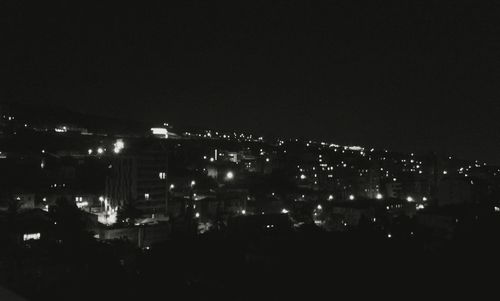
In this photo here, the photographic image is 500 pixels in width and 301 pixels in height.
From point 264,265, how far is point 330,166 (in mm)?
17092

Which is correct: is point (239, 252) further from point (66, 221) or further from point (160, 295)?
point (66, 221)

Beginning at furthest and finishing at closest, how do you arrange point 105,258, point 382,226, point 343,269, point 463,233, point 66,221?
point 382,226, point 463,233, point 66,221, point 343,269, point 105,258

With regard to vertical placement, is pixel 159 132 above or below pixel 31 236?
above

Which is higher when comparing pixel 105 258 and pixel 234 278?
pixel 105 258

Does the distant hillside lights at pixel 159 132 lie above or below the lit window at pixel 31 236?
above

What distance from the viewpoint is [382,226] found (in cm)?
1109

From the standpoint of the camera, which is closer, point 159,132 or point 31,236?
point 31,236

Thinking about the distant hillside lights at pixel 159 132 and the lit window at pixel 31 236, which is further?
the distant hillside lights at pixel 159 132

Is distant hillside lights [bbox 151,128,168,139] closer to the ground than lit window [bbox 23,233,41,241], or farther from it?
farther from it

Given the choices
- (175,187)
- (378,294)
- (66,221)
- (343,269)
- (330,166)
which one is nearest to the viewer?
(378,294)

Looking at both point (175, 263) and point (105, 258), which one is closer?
point (105, 258)

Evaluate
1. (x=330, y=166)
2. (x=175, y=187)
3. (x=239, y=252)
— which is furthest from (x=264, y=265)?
(x=330, y=166)

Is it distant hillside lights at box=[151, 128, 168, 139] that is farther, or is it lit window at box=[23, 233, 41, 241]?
distant hillside lights at box=[151, 128, 168, 139]

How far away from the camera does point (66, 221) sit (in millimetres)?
8438
